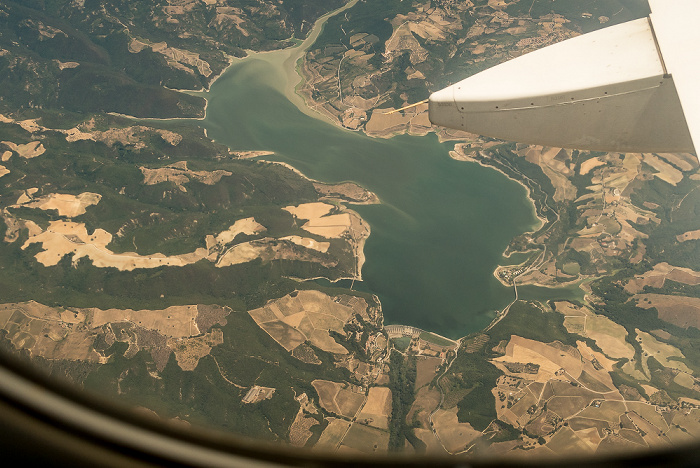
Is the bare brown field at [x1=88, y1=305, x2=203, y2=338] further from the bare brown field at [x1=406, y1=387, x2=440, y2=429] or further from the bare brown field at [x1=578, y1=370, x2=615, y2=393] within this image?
the bare brown field at [x1=578, y1=370, x2=615, y2=393]

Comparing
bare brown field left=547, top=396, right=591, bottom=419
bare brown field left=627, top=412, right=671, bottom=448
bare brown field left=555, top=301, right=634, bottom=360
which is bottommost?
bare brown field left=555, top=301, right=634, bottom=360

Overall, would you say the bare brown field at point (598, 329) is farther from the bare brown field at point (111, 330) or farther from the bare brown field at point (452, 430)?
the bare brown field at point (111, 330)

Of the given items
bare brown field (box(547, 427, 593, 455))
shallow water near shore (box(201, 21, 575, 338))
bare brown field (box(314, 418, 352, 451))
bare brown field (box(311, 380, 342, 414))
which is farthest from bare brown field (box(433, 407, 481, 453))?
shallow water near shore (box(201, 21, 575, 338))

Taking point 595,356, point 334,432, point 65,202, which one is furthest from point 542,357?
point 65,202

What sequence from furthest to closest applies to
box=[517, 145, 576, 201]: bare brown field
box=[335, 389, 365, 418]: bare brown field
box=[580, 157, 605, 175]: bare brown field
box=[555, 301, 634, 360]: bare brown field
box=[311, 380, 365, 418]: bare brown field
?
box=[580, 157, 605, 175]: bare brown field < box=[517, 145, 576, 201]: bare brown field < box=[555, 301, 634, 360]: bare brown field < box=[311, 380, 365, 418]: bare brown field < box=[335, 389, 365, 418]: bare brown field

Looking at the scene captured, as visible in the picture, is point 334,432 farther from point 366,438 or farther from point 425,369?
point 425,369

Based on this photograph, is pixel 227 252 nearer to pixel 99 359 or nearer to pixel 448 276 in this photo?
pixel 99 359

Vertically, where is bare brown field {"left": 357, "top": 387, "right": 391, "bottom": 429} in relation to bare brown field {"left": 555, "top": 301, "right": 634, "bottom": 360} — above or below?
above

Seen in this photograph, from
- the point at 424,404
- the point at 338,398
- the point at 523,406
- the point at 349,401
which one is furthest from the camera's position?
the point at 338,398
